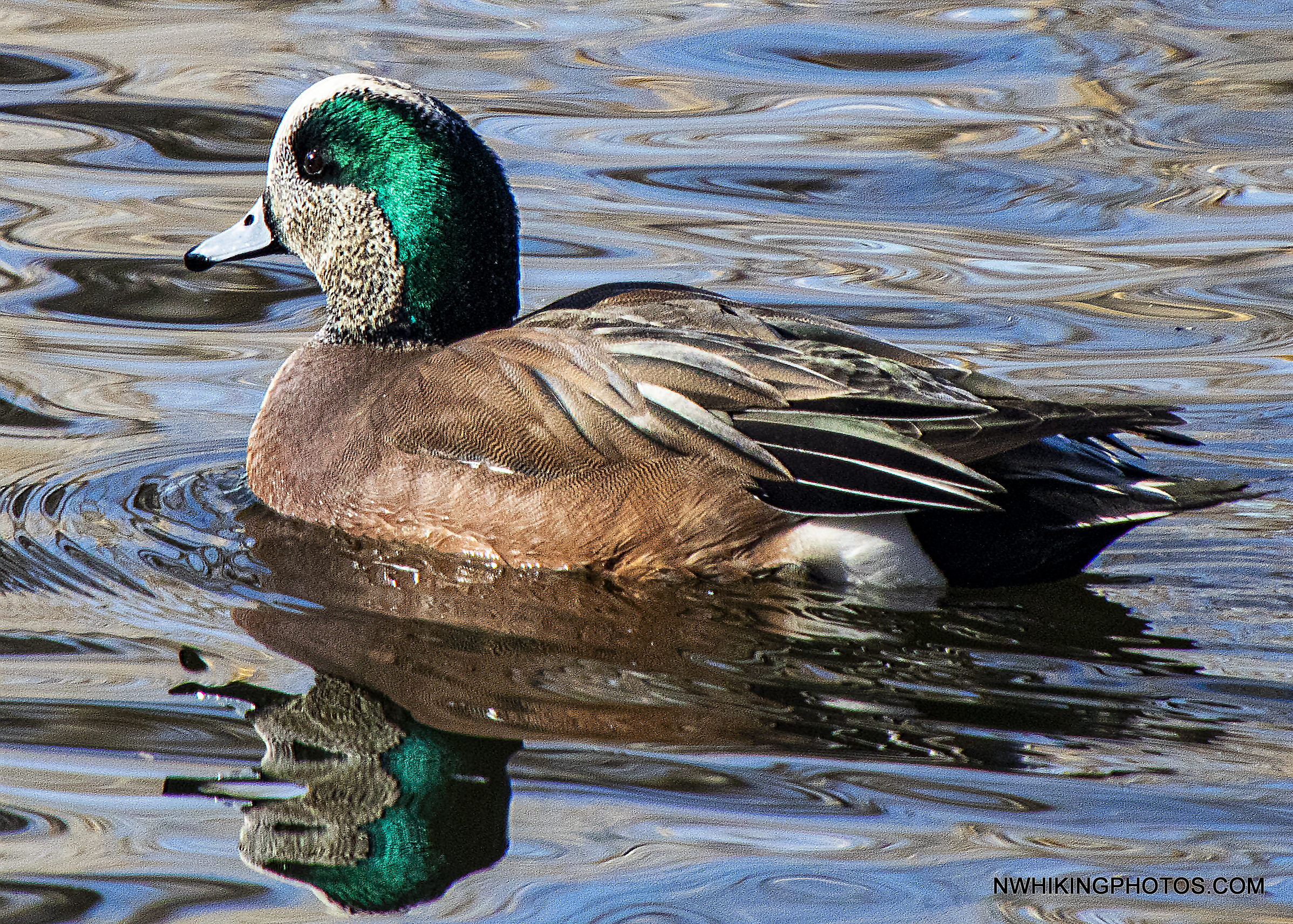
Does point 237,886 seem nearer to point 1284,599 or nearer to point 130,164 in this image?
point 1284,599

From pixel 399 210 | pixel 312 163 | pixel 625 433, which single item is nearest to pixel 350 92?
pixel 312 163

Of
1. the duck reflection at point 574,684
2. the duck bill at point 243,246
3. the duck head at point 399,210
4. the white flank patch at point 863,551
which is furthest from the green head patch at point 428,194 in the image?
the white flank patch at point 863,551

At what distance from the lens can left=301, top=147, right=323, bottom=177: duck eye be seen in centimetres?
578

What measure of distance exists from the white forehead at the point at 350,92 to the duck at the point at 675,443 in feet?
0.03

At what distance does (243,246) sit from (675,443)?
1.93 metres

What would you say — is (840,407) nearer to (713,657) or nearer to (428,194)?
(713,657)

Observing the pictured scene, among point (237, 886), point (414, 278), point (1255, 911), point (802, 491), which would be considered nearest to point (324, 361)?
point (414, 278)

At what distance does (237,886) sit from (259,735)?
63cm

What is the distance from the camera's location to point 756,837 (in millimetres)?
3791

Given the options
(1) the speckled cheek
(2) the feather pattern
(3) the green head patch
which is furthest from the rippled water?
(3) the green head patch

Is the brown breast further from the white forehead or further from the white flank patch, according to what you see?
the white forehead

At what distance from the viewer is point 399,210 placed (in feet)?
18.7

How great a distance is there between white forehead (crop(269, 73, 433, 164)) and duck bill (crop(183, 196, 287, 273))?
A: 1.32 feet

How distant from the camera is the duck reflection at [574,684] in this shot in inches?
154
